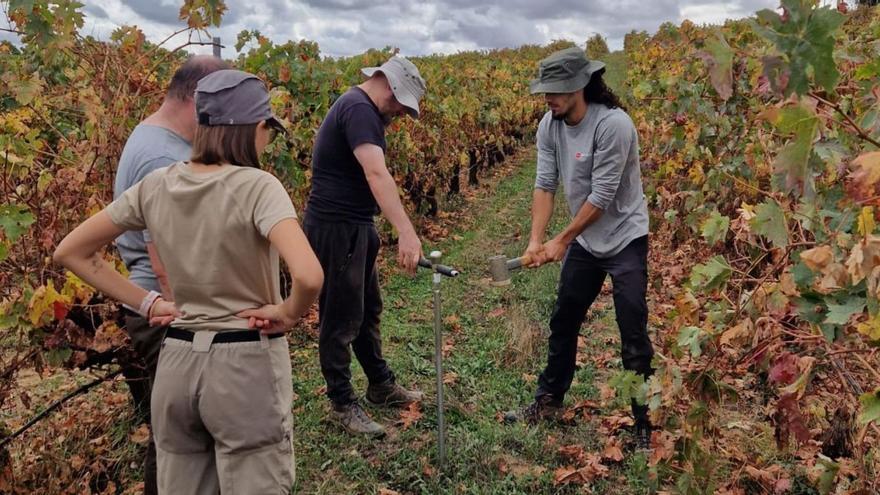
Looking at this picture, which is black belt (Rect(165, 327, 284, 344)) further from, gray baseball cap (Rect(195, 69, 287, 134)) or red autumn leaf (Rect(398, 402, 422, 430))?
red autumn leaf (Rect(398, 402, 422, 430))

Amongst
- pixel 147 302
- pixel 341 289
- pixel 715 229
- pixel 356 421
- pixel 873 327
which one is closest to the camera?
pixel 873 327

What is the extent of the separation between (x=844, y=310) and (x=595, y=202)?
6.60 feet

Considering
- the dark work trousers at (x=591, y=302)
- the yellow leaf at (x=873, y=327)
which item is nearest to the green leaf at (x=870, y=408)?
the yellow leaf at (x=873, y=327)

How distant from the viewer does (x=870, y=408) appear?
1684 mm

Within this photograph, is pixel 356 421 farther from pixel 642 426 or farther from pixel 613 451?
pixel 642 426

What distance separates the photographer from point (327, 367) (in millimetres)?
4223

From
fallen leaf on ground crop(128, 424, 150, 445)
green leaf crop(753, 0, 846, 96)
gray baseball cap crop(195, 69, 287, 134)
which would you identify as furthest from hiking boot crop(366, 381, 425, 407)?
green leaf crop(753, 0, 846, 96)

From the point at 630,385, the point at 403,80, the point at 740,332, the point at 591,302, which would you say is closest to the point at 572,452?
the point at 591,302

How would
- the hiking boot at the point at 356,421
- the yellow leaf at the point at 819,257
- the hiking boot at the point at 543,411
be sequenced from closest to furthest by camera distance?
the yellow leaf at the point at 819,257 → the hiking boot at the point at 356,421 → the hiking boot at the point at 543,411

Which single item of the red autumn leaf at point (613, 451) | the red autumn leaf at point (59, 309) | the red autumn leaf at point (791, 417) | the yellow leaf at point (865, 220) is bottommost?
the red autumn leaf at point (613, 451)

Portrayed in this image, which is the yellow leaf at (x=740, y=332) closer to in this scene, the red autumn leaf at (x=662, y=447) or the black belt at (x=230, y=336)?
the red autumn leaf at (x=662, y=447)

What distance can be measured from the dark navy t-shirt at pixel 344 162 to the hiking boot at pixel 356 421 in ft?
3.89

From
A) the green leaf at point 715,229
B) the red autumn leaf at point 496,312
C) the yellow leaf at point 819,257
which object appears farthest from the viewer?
the red autumn leaf at point 496,312

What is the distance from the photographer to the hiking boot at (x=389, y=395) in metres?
4.64
